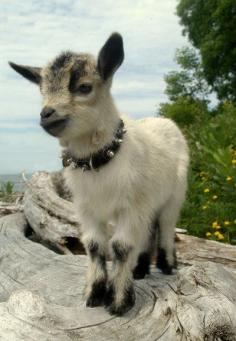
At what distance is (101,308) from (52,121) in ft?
4.72

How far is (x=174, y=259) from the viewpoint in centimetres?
495

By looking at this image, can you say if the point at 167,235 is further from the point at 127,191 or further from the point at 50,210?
the point at 50,210

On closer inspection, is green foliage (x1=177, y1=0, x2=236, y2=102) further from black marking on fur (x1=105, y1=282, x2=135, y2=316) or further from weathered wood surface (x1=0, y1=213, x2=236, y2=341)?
black marking on fur (x1=105, y1=282, x2=135, y2=316)

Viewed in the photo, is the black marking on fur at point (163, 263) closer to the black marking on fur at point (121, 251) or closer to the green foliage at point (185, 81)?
the black marking on fur at point (121, 251)

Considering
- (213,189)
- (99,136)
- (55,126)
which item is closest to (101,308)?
(99,136)

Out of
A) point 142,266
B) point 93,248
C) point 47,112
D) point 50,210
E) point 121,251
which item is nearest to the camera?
point 47,112

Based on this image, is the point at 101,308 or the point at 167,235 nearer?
the point at 101,308

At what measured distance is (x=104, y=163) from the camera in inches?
154

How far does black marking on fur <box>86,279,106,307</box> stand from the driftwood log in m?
0.07

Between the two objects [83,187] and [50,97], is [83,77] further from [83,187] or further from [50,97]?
[83,187]

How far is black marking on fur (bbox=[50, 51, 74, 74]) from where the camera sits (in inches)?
147

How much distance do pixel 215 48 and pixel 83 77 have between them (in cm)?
2565

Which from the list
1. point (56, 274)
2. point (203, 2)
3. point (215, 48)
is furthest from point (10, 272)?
point (203, 2)

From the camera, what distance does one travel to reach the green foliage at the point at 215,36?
28.0 meters
